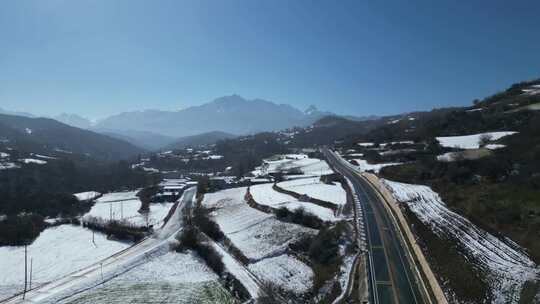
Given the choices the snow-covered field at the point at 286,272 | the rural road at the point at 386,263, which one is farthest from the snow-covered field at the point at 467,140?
the snow-covered field at the point at 286,272

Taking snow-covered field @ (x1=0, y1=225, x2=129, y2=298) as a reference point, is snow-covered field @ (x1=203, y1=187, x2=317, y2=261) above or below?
above

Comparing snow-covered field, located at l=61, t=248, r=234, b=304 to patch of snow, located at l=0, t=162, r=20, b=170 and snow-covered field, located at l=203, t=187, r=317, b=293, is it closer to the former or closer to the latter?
snow-covered field, located at l=203, t=187, r=317, b=293

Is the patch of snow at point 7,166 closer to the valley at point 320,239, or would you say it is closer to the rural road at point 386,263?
the valley at point 320,239

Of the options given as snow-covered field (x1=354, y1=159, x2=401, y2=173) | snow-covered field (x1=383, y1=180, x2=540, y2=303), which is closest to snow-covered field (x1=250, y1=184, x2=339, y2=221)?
snow-covered field (x1=383, y1=180, x2=540, y2=303)

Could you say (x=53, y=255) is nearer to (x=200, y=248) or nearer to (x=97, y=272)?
(x=97, y=272)

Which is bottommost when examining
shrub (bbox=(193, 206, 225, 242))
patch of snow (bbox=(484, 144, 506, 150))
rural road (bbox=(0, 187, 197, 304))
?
rural road (bbox=(0, 187, 197, 304))

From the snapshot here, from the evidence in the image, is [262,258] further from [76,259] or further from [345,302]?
[76,259]

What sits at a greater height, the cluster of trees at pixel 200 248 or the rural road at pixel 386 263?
the rural road at pixel 386 263

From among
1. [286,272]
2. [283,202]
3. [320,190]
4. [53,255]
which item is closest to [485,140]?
[320,190]
